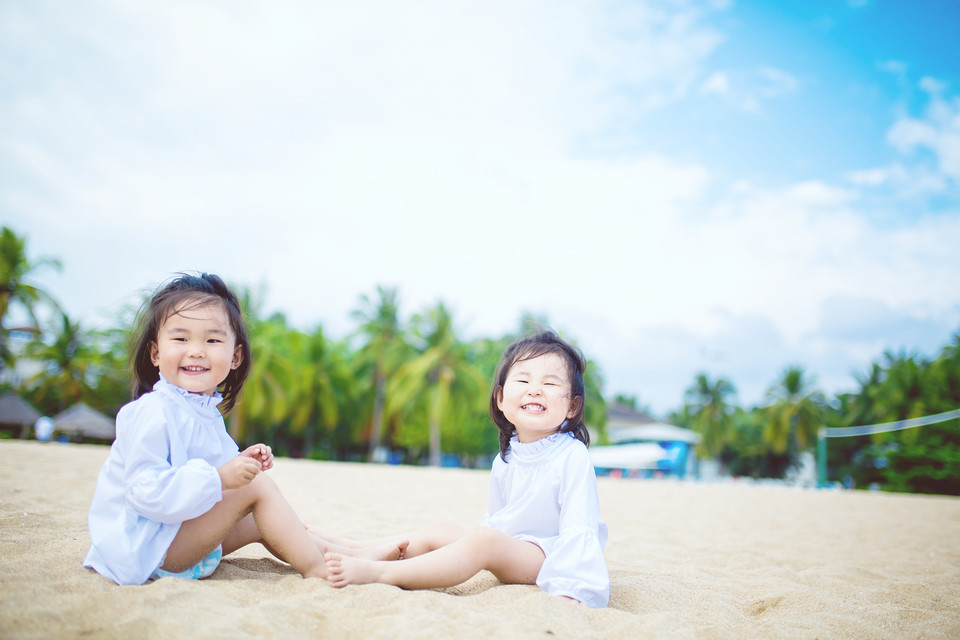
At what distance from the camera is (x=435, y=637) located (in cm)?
180

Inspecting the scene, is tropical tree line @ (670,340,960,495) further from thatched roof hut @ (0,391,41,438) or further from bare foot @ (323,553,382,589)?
thatched roof hut @ (0,391,41,438)

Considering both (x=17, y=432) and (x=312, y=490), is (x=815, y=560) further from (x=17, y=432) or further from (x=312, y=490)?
(x=17, y=432)

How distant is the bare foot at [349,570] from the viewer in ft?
7.41

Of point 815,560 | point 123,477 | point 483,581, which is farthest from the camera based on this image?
point 815,560

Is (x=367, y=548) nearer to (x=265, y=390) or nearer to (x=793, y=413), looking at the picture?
(x=265, y=390)

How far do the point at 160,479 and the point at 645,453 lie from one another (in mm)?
29438

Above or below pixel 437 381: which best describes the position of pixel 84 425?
below

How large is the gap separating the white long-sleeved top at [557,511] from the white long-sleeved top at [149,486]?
3.89 feet

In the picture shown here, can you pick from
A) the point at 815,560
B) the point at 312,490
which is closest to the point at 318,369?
the point at 312,490

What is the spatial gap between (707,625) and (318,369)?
27371mm

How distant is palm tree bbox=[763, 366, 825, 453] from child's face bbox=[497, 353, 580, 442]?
40044 millimetres

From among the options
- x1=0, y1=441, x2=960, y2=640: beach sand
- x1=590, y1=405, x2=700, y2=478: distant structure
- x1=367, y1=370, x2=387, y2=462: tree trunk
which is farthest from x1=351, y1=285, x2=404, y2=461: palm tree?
x1=0, y1=441, x2=960, y2=640: beach sand

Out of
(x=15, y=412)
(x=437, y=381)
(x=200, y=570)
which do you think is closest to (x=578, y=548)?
(x=200, y=570)

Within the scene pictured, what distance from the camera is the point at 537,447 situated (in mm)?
2656
